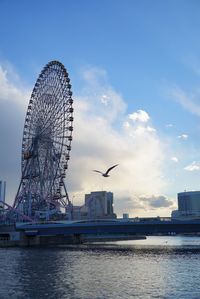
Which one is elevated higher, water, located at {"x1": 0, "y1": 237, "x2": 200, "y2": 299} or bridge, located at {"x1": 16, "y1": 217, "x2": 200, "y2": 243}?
bridge, located at {"x1": 16, "y1": 217, "x2": 200, "y2": 243}

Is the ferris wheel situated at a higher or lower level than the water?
higher

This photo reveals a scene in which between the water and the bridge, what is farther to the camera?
the bridge

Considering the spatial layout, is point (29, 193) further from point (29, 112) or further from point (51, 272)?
point (51, 272)

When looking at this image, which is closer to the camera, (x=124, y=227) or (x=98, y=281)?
(x=98, y=281)

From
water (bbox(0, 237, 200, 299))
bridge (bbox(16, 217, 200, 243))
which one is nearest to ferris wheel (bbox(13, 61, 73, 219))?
bridge (bbox(16, 217, 200, 243))

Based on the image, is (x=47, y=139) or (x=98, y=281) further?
(x=47, y=139)

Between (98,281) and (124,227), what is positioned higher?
(124,227)

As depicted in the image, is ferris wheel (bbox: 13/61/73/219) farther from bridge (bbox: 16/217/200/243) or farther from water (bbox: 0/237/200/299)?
water (bbox: 0/237/200/299)

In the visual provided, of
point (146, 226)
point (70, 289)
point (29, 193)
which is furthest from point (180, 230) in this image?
point (70, 289)

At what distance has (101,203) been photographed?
7643 inches

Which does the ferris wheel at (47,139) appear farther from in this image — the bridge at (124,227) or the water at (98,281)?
the water at (98,281)

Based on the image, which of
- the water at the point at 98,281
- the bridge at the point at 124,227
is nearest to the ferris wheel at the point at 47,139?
the bridge at the point at 124,227

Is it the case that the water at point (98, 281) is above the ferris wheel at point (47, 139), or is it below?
below

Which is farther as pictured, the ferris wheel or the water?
the ferris wheel
